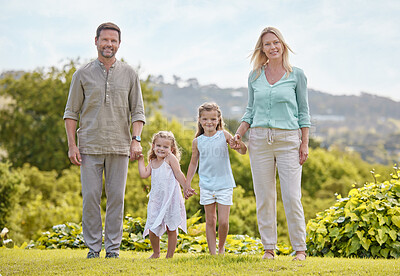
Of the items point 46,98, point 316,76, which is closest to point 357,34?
point 316,76

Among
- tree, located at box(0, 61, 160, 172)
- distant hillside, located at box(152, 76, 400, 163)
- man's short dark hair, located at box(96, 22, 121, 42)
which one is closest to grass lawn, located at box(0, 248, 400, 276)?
man's short dark hair, located at box(96, 22, 121, 42)

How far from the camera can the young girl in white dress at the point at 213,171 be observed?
4.53 metres

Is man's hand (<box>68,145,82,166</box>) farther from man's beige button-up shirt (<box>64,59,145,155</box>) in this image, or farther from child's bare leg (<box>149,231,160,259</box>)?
child's bare leg (<box>149,231,160,259</box>)

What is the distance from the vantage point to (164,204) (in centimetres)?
467

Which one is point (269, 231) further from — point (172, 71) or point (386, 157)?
point (386, 157)

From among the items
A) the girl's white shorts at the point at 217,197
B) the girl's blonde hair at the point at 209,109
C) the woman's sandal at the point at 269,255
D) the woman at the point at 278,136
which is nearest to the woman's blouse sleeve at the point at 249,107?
the woman at the point at 278,136

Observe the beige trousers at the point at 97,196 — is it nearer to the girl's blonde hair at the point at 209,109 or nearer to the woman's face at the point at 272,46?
the girl's blonde hair at the point at 209,109

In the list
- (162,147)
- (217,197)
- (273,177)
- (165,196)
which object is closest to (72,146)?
(162,147)

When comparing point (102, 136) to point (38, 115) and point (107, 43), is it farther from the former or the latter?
point (38, 115)

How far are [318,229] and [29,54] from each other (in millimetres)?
20309

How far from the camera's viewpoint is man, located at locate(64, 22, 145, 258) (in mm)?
4727

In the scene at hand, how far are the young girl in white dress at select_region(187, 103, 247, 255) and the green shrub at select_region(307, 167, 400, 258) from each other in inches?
59.1

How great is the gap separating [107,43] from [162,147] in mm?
1194

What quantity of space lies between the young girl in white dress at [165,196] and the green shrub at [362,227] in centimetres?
184
